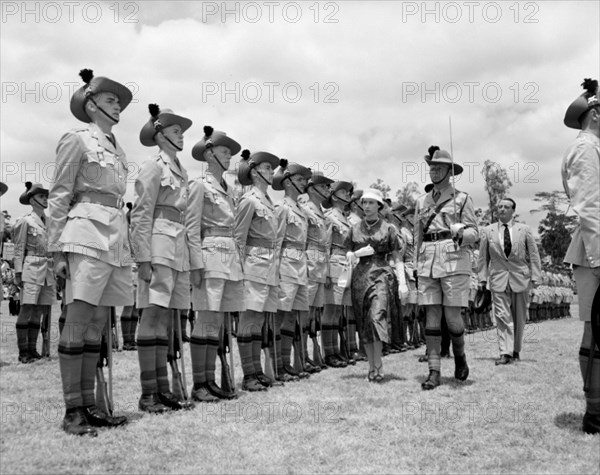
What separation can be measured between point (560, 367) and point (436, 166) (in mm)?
3565

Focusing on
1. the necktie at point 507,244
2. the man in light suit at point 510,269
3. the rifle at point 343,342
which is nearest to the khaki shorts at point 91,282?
the rifle at point 343,342

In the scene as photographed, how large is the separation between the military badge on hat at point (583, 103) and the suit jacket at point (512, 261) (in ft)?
14.9

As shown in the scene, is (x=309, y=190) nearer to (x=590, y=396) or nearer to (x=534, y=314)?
(x=590, y=396)

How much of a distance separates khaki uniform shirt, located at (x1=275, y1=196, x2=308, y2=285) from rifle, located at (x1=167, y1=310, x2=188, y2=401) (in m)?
2.13

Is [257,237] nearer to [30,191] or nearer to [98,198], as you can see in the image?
[98,198]

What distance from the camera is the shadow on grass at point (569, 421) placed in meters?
4.81

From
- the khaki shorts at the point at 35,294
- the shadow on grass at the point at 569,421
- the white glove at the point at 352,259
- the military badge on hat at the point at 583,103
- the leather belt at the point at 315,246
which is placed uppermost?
the military badge on hat at the point at 583,103

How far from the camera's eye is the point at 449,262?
6992mm

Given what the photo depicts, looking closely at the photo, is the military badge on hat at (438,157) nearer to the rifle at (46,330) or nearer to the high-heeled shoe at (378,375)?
the high-heeled shoe at (378,375)

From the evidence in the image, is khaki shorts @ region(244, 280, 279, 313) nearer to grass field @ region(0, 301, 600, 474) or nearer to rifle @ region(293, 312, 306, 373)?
grass field @ region(0, 301, 600, 474)

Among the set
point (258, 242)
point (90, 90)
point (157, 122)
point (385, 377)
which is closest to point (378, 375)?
point (385, 377)

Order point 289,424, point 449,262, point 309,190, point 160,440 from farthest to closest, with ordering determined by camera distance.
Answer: point 309,190, point 449,262, point 289,424, point 160,440

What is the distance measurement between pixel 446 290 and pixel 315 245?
258 cm

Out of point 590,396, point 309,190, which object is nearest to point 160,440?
point 590,396
